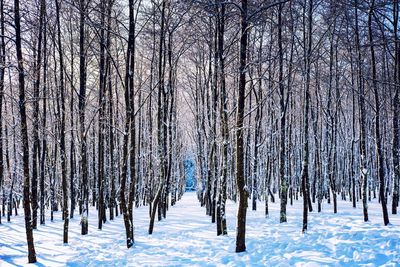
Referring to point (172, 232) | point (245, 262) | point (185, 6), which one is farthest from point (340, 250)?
point (185, 6)

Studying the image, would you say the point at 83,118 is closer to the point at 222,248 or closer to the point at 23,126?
the point at 23,126

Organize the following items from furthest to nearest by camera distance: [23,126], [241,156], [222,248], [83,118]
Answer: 1. [83,118]
2. [222,248]
3. [23,126]
4. [241,156]

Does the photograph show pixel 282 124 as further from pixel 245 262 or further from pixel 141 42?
pixel 141 42

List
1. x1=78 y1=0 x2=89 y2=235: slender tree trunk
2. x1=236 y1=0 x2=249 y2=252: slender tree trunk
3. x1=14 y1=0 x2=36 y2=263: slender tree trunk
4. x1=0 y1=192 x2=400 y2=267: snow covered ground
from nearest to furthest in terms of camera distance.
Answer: x1=0 y1=192 x2=400 y2=267: snow covered ground < x1=236 y1=0 x2=249 y2=252: slender tree trunk < x1=14 y1=0 x2=36 y2=263: slender tree trunk < x1=78 y1=0 x2=89 y2=235: slender tree trunk

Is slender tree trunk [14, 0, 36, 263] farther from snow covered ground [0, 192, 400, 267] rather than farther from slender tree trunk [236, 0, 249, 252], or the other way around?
slender tree trunk [236, 0, 249, 252]

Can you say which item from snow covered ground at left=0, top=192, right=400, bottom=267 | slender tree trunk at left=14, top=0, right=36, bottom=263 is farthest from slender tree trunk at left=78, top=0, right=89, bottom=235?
slender tree trunk at left=14, top=0, right=36, bottom=263

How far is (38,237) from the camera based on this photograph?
13695 mm

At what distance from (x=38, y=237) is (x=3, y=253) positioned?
2.92 m

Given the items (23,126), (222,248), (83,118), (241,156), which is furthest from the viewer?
(83,118)

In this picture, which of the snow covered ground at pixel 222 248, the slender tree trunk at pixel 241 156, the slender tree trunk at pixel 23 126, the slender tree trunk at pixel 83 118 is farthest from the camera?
the slender tree trunk at pixel 83 118

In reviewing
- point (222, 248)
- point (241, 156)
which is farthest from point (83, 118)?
point (222, 248)

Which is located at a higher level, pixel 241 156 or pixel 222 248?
pixel 241 156

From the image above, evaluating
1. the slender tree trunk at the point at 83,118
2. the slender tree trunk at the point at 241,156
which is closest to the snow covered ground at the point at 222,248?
the slender tree trunk at the point at 241,156

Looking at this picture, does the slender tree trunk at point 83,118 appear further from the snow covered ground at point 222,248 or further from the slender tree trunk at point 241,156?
the slender tree trunk at point 241,156
